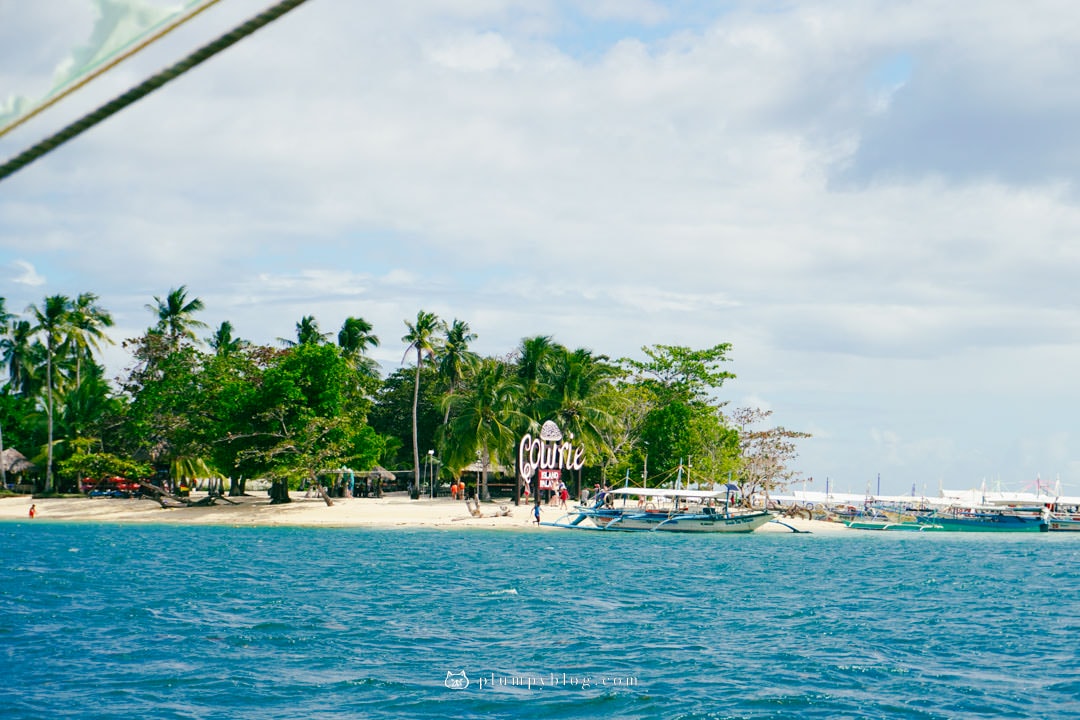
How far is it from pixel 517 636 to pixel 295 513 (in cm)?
4311

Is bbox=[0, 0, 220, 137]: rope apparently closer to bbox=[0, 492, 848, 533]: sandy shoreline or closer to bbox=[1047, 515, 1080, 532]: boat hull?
bbox=[0, 492, 848, 533]: sandy shoreline

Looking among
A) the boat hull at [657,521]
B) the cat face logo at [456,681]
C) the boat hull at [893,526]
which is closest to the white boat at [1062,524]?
the boat hull at [893,526]

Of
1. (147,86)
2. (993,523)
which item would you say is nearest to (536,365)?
(993,523)

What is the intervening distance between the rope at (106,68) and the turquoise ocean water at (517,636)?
50.3ft

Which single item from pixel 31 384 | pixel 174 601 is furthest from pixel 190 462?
pixel 174 601

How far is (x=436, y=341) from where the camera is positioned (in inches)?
3369

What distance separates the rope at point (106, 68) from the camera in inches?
→ 108

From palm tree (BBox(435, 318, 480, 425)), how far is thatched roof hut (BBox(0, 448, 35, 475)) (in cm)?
3287

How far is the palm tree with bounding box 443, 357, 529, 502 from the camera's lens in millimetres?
67875

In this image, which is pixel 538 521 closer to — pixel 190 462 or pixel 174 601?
pixel 190 462

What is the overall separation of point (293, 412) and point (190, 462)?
15.1 m

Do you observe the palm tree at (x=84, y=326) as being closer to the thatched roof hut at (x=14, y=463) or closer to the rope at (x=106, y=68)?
the thatched roof hut at (x=14, y=463)

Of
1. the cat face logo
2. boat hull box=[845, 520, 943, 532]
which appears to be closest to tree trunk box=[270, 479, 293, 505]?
boat hull box=[845, 520, 943, 532]

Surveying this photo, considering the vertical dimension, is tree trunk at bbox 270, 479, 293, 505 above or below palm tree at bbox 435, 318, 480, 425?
below
